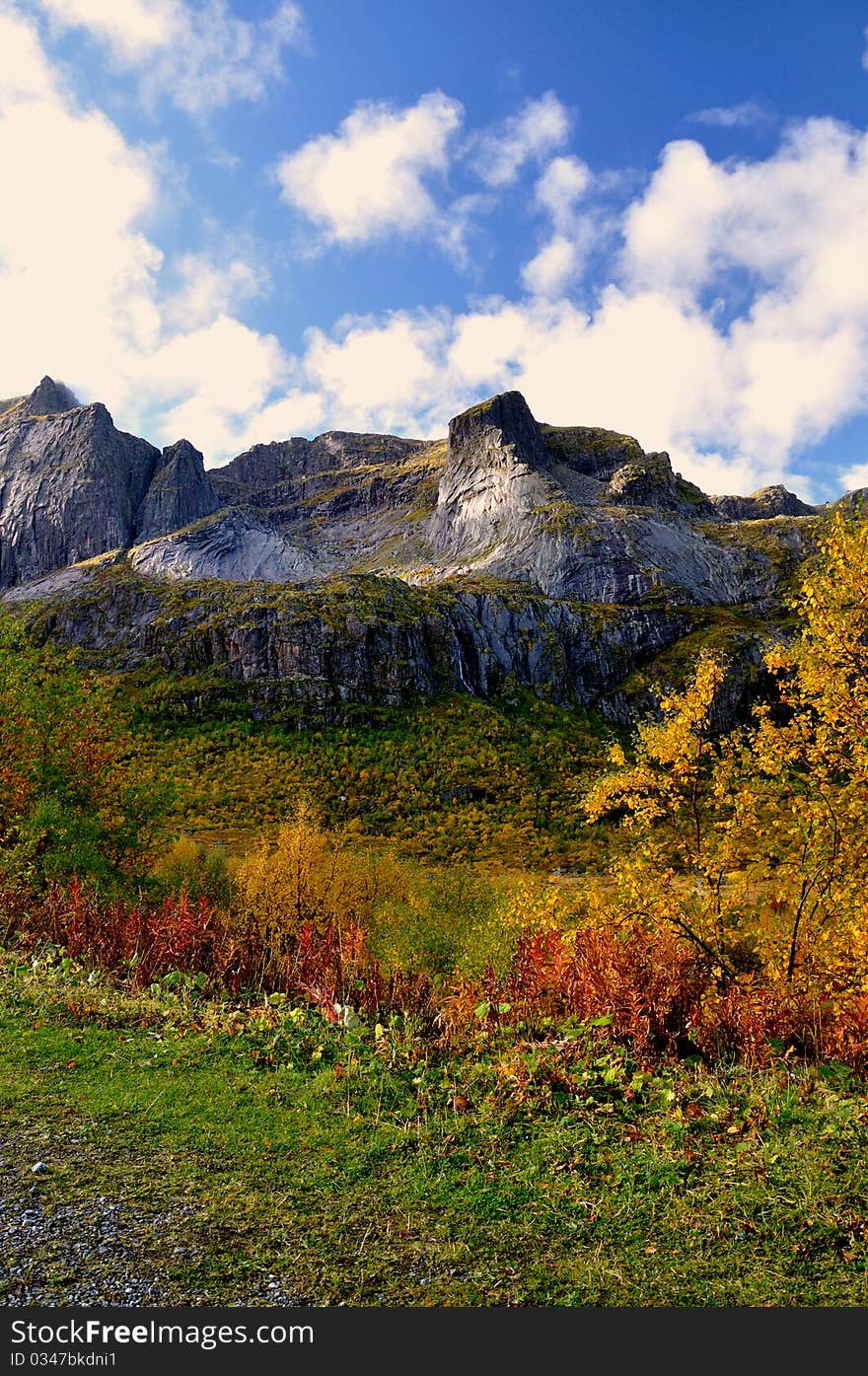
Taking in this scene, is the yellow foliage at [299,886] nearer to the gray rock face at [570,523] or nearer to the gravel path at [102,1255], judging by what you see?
the gravel path at [102,1255]

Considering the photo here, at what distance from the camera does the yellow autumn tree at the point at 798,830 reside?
9.92 meters

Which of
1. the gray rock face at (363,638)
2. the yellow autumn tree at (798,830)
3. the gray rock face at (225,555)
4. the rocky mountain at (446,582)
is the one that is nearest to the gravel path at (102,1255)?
the yellow autumn tree at (798,830)

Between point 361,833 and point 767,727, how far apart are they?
56118 millimetres

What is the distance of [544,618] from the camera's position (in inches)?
4464


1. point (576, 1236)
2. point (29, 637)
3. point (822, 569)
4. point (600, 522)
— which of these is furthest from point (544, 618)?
point (576, 1236)

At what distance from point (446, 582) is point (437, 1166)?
126515 millimetres

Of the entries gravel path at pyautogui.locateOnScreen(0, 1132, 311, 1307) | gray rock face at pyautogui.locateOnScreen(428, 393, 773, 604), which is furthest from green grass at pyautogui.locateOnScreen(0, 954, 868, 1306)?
gray rock face at pyautogui.locateOnScreen(428, 393, 773, 604)

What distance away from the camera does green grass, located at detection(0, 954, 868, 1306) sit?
4840 mm

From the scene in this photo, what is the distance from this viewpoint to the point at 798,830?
395 inches

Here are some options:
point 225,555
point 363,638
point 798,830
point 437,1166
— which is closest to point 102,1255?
point 437,1166

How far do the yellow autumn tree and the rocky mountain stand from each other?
51.8 m

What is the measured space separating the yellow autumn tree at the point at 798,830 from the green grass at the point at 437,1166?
238 cm

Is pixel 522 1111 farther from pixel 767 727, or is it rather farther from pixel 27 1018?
pixel 27 1018

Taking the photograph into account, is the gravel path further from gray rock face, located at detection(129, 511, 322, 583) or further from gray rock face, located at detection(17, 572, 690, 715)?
gray rock face, located at detection(129, 511, 322, 583)
